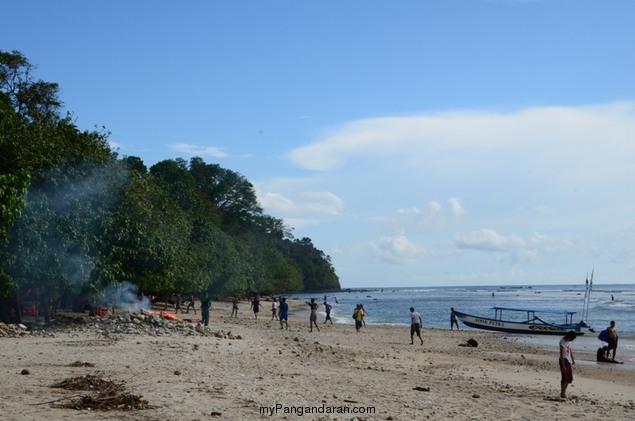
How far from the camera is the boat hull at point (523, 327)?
45.1 metres

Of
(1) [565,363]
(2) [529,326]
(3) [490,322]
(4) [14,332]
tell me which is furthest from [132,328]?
(3) [490,322]

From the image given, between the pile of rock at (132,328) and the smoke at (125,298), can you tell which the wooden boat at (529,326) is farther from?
the pile of rock at (132,328)

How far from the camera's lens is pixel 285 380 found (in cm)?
1548

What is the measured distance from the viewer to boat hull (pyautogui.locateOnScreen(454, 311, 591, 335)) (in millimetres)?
45125

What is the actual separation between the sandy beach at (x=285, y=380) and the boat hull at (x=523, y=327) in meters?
19.1

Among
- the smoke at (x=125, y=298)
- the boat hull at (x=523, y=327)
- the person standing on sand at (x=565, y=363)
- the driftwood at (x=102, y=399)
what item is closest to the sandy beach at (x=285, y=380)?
the driftwood at (x=102, y=399)

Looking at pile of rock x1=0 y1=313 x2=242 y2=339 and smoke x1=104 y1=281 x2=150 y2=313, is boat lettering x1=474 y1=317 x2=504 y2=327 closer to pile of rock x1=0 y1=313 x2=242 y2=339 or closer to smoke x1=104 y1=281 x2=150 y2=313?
smoke x1=104 y1=281 x2=150 y2=313

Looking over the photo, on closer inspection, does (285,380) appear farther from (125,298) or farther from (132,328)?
(125,298)

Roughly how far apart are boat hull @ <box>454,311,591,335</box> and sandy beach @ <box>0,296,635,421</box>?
19.1 meters

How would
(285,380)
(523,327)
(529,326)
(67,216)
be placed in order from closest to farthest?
(285,380)
(67,216)
(529,326)
(523,327)

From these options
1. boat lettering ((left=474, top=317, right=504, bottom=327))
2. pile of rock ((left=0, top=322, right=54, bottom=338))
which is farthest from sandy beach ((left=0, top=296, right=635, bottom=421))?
boat lettering ((left=474, top=317, right=504, bottom=327))

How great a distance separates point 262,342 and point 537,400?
11819 millimetres

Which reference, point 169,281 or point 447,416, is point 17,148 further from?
point 447,416

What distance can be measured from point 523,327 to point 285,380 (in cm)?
3400
